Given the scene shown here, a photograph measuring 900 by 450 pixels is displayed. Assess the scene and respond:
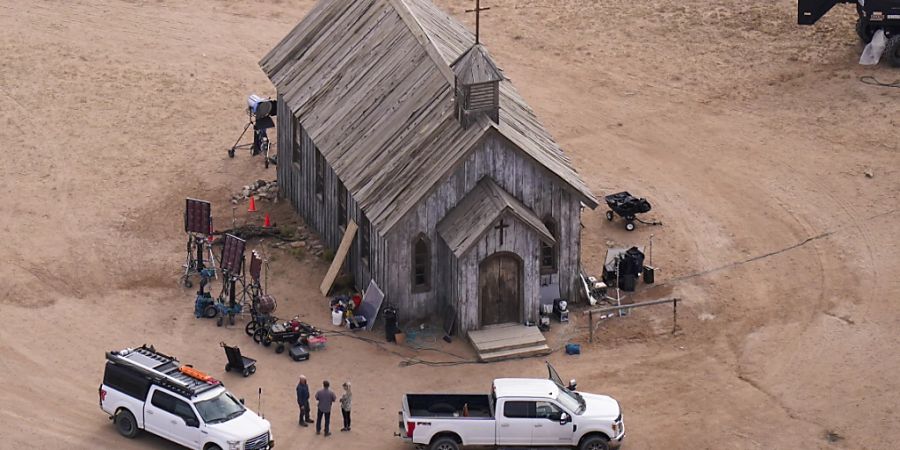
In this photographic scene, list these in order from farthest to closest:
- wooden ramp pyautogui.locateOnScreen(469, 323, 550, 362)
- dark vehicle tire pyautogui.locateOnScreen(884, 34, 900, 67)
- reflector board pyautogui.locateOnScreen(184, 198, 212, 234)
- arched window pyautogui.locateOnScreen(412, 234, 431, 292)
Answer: dark vehicle tire pyautogui.locateOnScreen(884, 34, 900, 67)
reflector board pyautogui.locateOnScreen(184, 198, 212, 234)
arched window pyautogui.locateOnScreen(412, 234, 431, 292)
wooden ramp pyautogui.locateOnScreen(469, 323, 550, 362)

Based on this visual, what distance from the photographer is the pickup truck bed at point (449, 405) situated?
1887 inches

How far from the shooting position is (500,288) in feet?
177

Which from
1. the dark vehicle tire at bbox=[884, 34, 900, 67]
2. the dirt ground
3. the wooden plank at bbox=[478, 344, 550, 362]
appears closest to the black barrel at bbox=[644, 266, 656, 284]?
the dirt ground

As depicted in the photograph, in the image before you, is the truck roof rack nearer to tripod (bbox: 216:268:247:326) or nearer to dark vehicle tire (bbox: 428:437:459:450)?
tripod (bbox: 216:268:247:326)

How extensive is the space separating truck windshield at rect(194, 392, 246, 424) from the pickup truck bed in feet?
14.4

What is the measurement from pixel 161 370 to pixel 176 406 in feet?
4.80

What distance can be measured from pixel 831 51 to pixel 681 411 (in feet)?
97.2

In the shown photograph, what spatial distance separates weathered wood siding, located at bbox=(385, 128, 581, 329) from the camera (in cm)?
5353

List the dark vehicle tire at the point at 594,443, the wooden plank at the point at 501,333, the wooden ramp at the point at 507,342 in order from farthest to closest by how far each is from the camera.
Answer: the wooden plank at the point at 501,333
the wooden ramp at the point at 507,342
the dark vehicle tire at the point at 594,443

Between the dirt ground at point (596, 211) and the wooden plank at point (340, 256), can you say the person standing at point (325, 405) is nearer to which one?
the dirt ground at point (596, 211)

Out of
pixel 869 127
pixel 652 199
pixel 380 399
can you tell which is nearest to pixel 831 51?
pixel 869 127

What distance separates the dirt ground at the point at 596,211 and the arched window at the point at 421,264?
2130 millimetres

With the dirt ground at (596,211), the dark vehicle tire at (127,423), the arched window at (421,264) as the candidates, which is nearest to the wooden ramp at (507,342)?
the dirt ground at (596,211)

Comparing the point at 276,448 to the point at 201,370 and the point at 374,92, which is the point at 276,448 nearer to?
the point at 201,370
